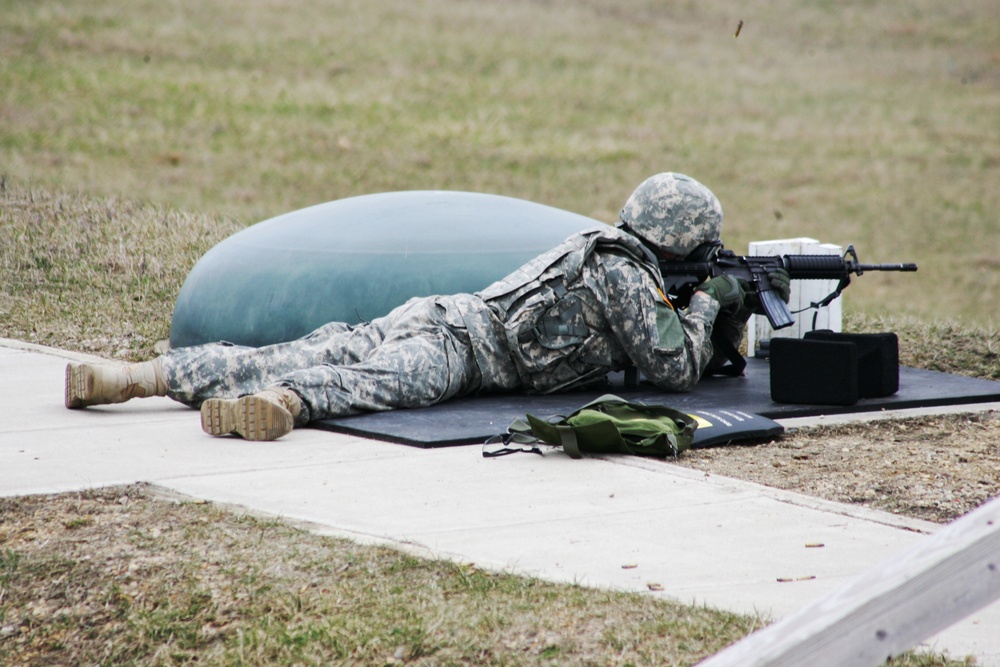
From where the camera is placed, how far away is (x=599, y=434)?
18.1ft

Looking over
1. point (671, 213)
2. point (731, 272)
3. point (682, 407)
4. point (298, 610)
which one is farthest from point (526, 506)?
point (731, 272)

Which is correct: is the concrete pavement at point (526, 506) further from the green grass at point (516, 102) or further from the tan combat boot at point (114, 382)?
the green grass at point (516, 102)

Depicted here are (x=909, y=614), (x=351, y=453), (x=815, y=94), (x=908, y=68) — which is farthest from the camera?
(x=908, y=68)

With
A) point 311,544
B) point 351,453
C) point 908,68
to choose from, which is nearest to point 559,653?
point 311,544

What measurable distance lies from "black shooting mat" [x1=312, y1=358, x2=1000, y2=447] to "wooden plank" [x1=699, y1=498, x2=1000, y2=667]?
10.8 ft

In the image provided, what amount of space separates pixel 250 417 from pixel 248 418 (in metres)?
0.01

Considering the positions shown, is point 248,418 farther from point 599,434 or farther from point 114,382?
point 599,434

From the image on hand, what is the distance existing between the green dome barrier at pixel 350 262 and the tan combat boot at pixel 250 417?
1.66 metres

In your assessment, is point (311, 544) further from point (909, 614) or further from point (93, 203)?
point (93, 203)

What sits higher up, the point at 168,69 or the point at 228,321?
the point at 168,69

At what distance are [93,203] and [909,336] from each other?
807cm

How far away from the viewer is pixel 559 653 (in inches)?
135

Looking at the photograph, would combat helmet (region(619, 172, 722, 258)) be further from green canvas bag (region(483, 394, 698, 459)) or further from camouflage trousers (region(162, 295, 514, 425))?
green canvas bag (region(483, 394, 698, 459))

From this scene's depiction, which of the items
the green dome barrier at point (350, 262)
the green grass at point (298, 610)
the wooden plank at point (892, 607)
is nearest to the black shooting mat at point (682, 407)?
the green dome barrier at point (350, 262)
